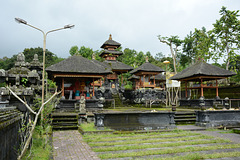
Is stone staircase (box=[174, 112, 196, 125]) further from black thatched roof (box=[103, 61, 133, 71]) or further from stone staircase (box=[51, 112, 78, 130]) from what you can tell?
black thatched roof (box=[103, 61, 133, 71])

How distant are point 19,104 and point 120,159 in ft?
11.1

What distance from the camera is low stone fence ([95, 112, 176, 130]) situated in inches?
432

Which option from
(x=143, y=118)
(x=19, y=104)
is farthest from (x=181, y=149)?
(x=19, y=104)

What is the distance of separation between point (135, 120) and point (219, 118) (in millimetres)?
5374

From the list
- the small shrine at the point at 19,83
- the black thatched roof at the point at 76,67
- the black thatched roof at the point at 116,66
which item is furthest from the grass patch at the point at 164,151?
the black thatched roof at the point at 116,66

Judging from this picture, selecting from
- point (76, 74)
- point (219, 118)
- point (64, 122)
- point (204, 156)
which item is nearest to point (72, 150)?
point (204, 156)

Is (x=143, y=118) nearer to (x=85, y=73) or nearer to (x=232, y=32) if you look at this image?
(x=85, y=73)

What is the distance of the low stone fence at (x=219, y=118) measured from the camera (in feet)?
40.5

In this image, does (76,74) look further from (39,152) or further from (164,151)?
(164,151)

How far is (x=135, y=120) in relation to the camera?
11.4m

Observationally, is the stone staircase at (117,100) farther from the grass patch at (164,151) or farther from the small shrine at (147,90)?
the grass patch at (164,151)

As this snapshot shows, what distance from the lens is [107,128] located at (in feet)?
35.8

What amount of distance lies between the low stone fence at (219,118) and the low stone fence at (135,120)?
225 cm

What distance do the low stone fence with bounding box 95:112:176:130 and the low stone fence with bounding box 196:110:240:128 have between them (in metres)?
2.25
